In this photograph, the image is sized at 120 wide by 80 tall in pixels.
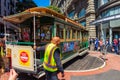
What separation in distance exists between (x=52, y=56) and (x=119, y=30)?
23725mm

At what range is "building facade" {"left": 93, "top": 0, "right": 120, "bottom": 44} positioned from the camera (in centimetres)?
2650

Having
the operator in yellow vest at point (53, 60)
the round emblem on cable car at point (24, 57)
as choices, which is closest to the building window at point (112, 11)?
the round emblem on cable car at point (24, 57)

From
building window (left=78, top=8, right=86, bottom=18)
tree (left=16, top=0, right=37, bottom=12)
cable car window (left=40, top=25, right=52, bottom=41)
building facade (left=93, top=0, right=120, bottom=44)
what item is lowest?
cable car window (left=40, top=25, right=52, bottom=41)

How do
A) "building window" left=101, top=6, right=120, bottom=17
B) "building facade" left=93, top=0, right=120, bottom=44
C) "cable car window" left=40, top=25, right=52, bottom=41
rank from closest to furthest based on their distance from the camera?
"cable car window" left=40, top=25, right=52, bottom=41 < "building facade" left=93, top=0, right=120, bottom=44 < "building window" left=101, top=6, right=120, bottom=17

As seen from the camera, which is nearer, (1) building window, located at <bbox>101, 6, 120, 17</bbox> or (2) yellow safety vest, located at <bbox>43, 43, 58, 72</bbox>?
(2) yellow safety vest, located at <bbox>43, 43, 58, 72</bbox>

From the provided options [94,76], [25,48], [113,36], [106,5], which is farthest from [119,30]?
[25,48]

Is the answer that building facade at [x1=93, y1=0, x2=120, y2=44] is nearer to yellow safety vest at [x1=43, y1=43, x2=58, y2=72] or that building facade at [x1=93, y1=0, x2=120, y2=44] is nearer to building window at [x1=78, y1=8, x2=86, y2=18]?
building window at [x1=78, y1=8, x2=86, y2=18]

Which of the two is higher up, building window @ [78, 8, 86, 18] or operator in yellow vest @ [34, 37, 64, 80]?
building window @ [78, 8, 86, 18]

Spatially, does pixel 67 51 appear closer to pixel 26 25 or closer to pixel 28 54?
pixel 26 25

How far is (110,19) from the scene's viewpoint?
86.5ft

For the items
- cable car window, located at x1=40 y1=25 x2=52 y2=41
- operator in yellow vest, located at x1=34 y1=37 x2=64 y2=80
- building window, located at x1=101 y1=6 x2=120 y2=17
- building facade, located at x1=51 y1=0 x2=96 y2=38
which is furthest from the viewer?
building facade, located at x1=51 y1=0 x2=96 y2=38

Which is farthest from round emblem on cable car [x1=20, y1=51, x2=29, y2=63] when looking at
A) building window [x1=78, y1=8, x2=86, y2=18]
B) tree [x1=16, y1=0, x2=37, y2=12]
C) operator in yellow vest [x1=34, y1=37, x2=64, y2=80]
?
tree [x1=16, y1=0, x2=37, y2=12]

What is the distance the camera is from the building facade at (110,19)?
2650 cm

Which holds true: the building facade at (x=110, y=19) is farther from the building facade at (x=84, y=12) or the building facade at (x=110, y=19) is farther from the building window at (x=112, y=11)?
the building facade at (x=84, y=12)
